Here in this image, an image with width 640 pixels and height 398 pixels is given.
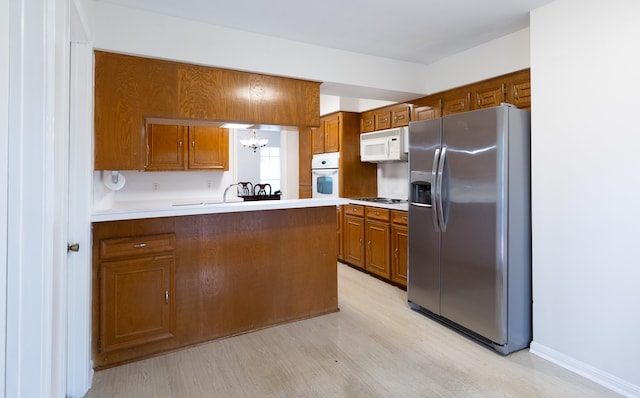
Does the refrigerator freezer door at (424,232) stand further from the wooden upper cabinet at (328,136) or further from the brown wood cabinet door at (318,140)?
the brown wood cabinet door at (318,140)

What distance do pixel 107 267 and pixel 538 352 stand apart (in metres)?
3.07

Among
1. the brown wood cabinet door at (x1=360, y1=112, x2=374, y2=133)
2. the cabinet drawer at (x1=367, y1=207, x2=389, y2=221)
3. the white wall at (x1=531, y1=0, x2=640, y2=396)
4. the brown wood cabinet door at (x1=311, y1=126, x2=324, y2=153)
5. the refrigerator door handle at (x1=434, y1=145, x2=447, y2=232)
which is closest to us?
the white wall at (x1=531, y1=0, x2=640, y2=396)

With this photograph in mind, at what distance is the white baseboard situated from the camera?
2.08m

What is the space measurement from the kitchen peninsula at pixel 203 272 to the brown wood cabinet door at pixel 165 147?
5.92 ft

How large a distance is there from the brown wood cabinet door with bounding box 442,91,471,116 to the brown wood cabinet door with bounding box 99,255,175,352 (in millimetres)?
2982

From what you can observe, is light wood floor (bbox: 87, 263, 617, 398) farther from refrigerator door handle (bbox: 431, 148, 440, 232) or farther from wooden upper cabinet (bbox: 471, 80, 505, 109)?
wooden upper cabinet (bbox: 471, 80, 505, 109)

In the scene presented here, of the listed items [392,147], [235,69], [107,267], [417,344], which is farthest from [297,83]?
[417,344]

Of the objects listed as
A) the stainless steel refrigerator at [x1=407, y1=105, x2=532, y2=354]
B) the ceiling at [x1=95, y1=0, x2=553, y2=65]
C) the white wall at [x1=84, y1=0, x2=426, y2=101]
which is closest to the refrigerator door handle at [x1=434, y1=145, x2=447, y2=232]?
the stainless steel refrigerator at [x1=407, y1=105, x2=532, y2=354]

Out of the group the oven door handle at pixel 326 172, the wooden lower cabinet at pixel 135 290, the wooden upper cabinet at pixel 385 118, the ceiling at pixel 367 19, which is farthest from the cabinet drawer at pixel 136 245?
the wooden upper cabinet at pixel 385 118

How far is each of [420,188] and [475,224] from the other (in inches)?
26.9

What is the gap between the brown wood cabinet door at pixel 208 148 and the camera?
15.6 feet

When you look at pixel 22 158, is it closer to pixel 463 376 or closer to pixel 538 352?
pixel 463 376

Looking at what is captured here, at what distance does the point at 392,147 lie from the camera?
436cm

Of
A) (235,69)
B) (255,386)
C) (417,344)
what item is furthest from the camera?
(235,69)
